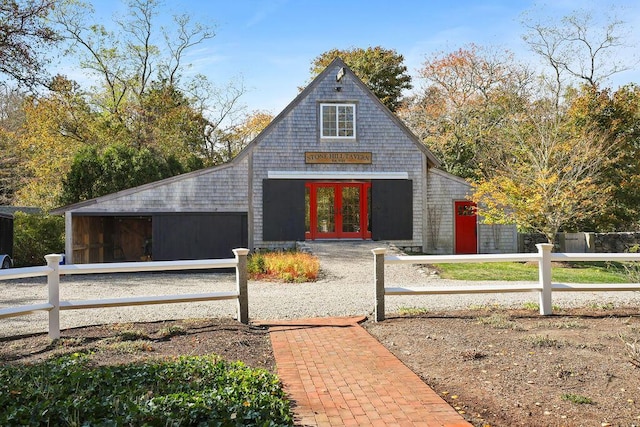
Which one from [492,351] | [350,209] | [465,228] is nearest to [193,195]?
[350,209]

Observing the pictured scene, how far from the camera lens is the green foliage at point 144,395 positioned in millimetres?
3461

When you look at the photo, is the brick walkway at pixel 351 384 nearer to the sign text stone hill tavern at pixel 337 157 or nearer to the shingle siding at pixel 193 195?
the shingle siding at pixel 193 195

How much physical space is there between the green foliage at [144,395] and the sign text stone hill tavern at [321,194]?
1384 centimetres

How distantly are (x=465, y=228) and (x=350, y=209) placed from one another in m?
4.47

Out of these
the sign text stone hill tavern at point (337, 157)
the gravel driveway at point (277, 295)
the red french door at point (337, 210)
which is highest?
the sign text stone hill tavern at point (337, 157)

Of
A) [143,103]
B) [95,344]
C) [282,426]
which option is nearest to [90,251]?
[143,103]

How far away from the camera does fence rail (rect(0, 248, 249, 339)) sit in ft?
21.2

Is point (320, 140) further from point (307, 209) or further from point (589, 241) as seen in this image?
point (589, 241)

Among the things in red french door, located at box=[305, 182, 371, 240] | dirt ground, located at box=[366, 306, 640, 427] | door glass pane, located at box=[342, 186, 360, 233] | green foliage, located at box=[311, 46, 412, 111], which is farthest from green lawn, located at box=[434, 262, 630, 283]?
green foliage, located at box=[311, 46, 412, 111]

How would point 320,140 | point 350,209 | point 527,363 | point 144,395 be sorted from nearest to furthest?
point 144,395 < point 527,363 < point 320,140 < point 350,209

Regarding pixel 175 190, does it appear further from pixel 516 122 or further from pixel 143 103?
pixel 516 122

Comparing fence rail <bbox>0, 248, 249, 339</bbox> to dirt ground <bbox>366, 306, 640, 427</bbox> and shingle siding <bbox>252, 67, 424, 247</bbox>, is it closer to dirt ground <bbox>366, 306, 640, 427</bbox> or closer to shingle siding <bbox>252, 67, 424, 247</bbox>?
dirt ground <bbox>366, 306, 640, 427</bbox>

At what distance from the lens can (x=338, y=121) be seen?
19562 millimetres

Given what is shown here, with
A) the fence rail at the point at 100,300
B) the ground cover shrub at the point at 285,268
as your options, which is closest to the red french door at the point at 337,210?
the ground cover shrub at the point at 285,268
